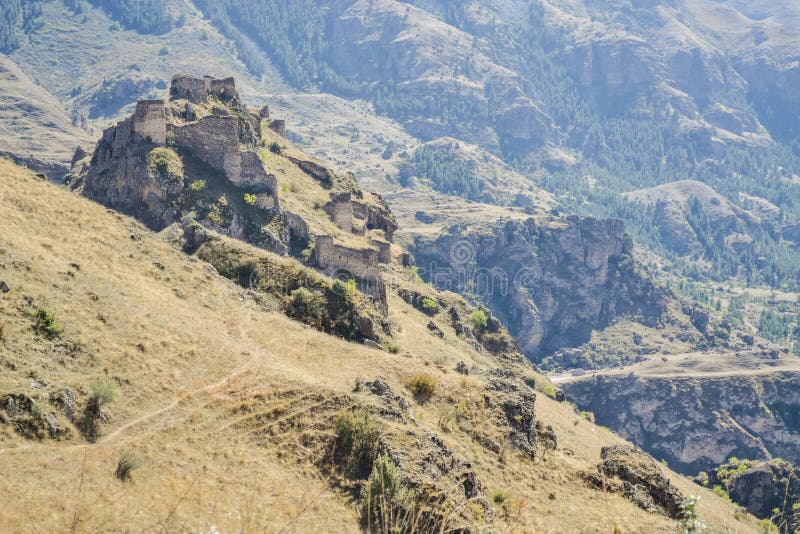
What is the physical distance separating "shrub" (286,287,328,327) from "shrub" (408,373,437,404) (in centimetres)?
987

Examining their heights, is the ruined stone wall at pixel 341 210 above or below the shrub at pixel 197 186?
below

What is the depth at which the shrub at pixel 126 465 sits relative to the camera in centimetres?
2730

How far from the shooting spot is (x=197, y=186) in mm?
73938

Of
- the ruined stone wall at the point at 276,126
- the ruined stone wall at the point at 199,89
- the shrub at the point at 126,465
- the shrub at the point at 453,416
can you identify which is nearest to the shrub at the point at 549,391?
the ruined stone wall at the point at 199,89

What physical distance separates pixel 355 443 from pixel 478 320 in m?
72.2

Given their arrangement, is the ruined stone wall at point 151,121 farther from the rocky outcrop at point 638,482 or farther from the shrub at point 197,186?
the rocky outcrop at point 638,482

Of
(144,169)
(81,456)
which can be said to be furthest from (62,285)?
(144,169)

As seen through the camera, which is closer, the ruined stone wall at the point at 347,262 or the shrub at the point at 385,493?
the shrub at the point at 385,493

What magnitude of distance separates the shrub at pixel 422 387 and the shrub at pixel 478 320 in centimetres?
5962

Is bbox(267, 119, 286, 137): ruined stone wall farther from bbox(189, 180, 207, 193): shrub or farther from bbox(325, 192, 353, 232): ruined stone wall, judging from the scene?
bbox(189, 180, 207, 193): shrub

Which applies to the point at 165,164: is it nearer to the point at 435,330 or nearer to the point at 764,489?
the point at 435,330

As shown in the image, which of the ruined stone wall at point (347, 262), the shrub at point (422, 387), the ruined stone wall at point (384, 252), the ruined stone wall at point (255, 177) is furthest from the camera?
the ruined stone wall at point (384, 252)

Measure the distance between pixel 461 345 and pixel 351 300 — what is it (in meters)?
33.7

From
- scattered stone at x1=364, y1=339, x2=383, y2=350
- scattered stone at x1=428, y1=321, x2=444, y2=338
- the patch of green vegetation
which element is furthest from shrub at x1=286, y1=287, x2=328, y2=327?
scattered stone at x1=428, y1=321, x2=444, y2=338
